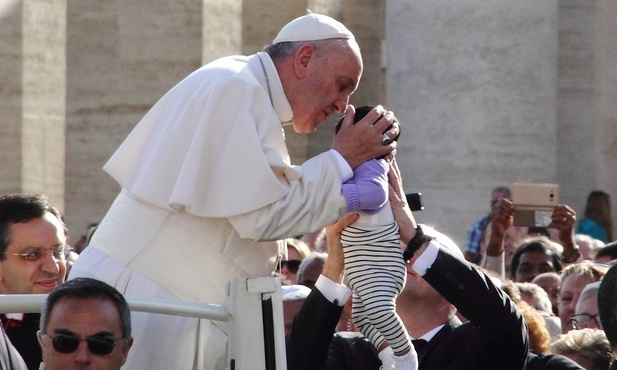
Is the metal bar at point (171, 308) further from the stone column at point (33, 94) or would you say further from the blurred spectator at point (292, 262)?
the stone column at point (33, 94)

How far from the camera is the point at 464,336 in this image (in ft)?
16.5

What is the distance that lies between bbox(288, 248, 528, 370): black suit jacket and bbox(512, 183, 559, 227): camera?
14.5 ft

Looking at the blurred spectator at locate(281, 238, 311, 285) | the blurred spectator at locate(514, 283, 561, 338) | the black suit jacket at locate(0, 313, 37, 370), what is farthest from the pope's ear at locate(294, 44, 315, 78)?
the blurred spectator at locate(281, 238, 311, 285)

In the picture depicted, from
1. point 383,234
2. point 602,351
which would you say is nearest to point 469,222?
point 602,351

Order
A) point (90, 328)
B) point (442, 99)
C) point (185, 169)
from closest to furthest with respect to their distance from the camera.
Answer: point (90, 328), point (185, 169), point (442, 99)

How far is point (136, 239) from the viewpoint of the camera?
4336mm

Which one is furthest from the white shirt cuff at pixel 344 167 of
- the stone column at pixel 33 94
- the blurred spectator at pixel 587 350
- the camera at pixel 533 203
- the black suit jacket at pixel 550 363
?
the stone column at pixel 33 94

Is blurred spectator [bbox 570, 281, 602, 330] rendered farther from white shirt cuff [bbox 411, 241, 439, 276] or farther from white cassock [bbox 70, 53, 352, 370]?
white cassock [bbox 70, 53, 352, 370]

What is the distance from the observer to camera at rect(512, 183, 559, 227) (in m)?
9.53

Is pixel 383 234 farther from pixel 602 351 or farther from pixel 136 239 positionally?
pixel 602 351

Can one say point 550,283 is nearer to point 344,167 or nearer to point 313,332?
point 313,332

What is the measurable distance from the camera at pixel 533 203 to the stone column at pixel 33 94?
139 inches

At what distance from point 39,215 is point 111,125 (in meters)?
7.47

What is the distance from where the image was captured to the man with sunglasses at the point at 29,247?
516 cm
